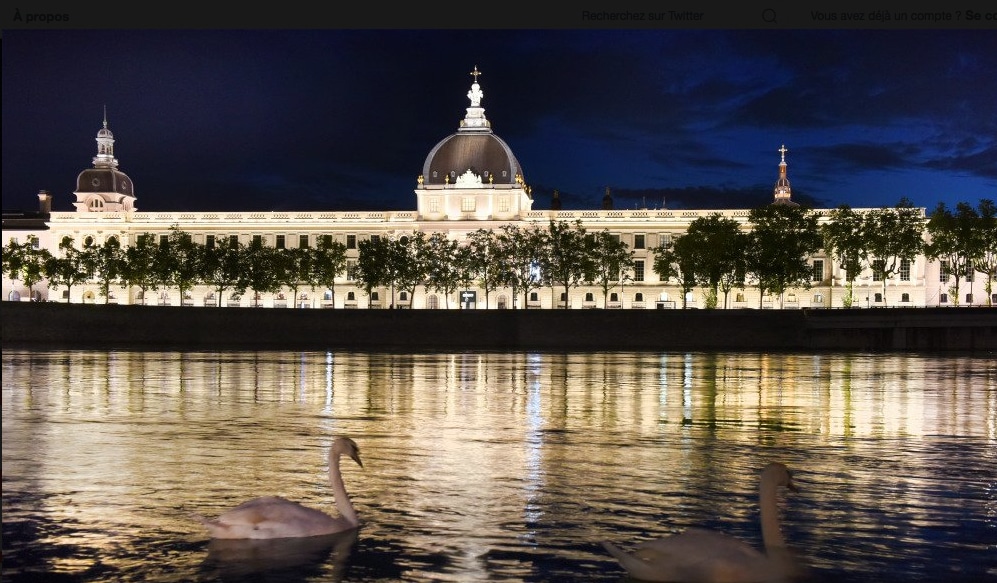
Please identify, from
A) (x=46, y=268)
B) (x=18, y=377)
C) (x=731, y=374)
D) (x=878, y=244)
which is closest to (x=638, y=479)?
(x=18, y=377)

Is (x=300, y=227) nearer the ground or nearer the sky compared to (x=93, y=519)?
nearer the sky

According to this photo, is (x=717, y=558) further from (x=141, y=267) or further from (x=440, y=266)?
(x=141, y=267)

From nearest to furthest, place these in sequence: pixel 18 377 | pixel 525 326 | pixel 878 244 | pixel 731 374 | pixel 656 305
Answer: pixel 18 377 < pixel 731 374 < pixel 525 326 < pixel 878 244 < pixel 656 305

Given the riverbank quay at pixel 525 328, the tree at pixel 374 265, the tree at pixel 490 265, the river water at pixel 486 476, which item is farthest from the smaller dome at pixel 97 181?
the river water at pixel 486 476

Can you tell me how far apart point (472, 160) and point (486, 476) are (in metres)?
130

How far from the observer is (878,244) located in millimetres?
107625

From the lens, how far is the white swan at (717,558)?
9.03 meters

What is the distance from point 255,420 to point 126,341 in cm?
5560

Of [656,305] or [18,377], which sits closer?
[18,377]

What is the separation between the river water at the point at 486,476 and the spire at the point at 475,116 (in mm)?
116730

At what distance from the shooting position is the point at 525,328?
80.2m

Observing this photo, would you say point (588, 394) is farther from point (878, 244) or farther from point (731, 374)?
point (878, 244)

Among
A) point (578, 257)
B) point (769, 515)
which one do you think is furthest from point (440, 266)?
point (769, 515)

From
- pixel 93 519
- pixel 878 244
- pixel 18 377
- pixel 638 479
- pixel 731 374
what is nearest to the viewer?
pixel 93 519
